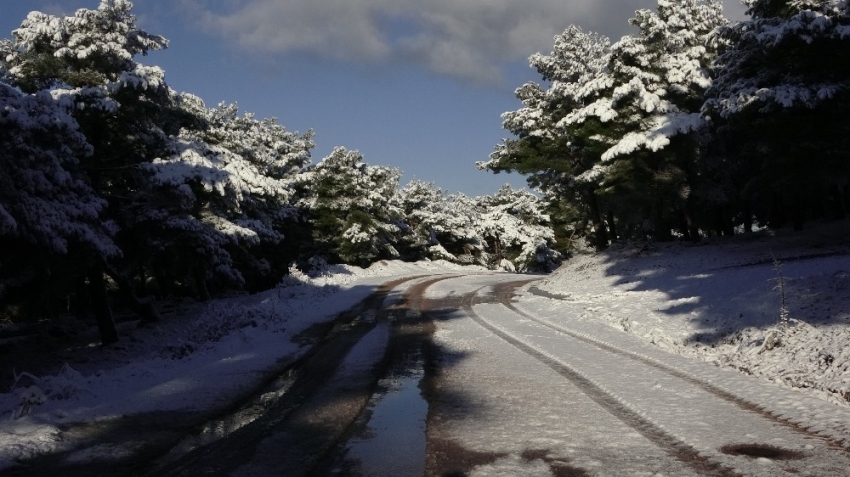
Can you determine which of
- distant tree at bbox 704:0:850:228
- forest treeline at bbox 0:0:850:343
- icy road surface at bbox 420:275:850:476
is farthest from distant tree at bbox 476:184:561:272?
icy road surface at bbox 420:275:850:476

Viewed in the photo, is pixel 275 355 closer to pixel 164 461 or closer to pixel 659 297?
pixel 164 461

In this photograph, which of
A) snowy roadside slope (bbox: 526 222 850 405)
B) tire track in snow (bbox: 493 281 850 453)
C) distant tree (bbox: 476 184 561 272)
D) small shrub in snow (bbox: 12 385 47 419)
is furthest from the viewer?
distant tree (bbox: 476 184 561 272)

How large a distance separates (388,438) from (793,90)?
14843 millimetres

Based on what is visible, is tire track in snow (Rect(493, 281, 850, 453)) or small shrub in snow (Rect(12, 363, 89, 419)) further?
small shrub in snow (Rect(12, 363, 89, 419))

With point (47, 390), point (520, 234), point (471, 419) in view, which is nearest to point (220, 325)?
point (47, 390)

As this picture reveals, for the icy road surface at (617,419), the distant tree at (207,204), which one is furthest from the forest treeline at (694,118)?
the distant tree at (207,204)

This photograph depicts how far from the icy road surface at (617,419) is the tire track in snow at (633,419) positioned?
14mm

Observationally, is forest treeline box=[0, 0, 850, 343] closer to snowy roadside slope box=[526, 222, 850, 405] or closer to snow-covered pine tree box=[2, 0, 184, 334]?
snow-covered pine tree box=[2, 0, 184, 334]

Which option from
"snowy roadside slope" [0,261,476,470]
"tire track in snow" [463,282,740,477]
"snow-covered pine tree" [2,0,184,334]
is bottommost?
"tire track in snow" [463,282,740,477]

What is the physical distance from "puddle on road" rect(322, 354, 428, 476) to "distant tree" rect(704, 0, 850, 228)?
1316 centimetres

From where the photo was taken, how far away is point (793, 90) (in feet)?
50.4

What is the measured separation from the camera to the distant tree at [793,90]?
15.2 m

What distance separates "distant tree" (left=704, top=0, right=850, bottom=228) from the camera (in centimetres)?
1520

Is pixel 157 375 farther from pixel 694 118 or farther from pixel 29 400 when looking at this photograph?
pixel 694 118
